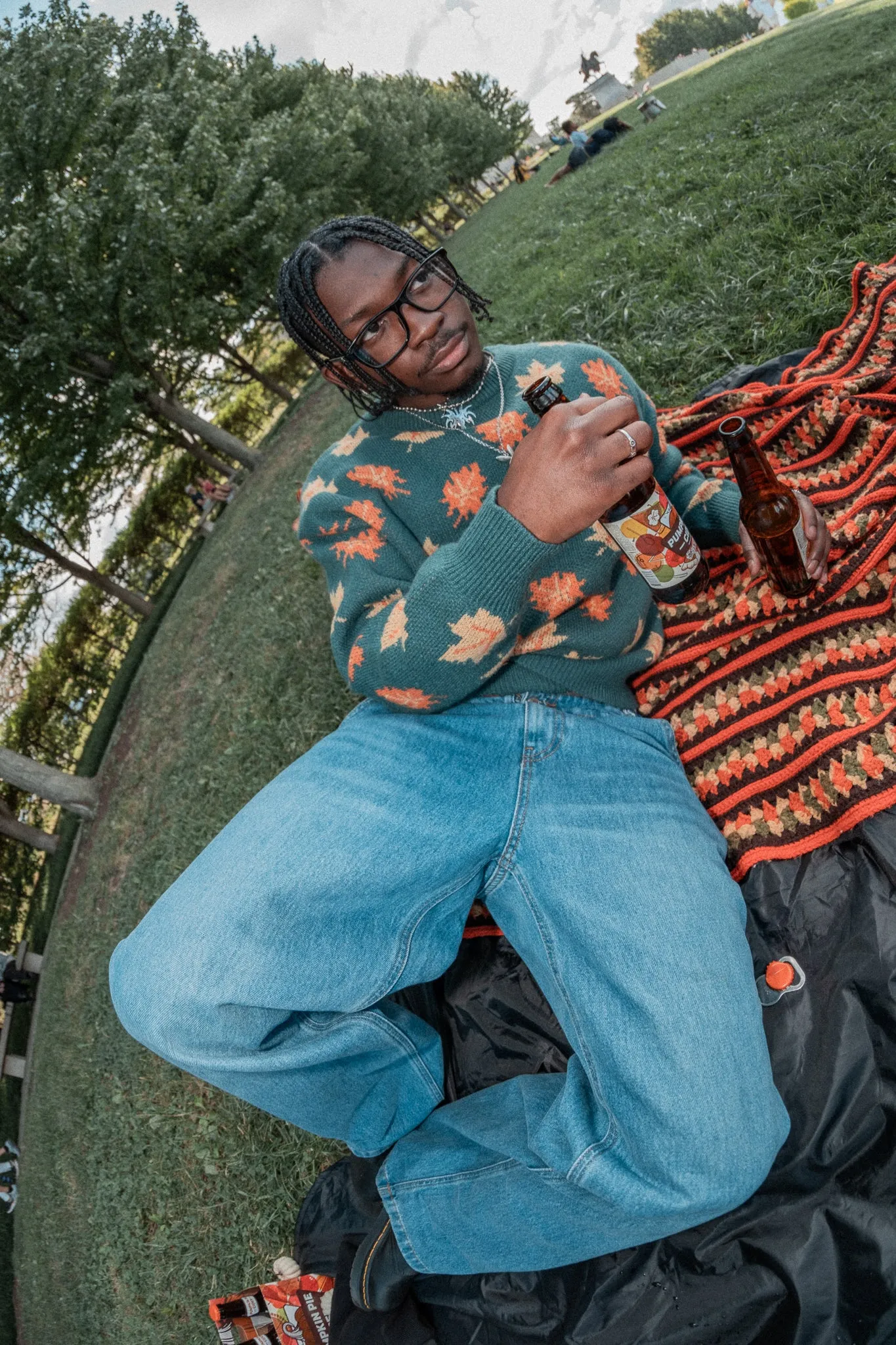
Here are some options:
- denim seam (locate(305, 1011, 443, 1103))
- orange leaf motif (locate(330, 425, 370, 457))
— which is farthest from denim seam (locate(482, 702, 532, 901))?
orange leaf motif (locate(330, 425, 370, 457))

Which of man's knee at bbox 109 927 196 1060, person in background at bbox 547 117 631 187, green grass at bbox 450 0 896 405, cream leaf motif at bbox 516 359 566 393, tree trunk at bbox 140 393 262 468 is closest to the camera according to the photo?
man's knee at bbox 109 927 196 1060

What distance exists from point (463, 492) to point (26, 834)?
9711mm

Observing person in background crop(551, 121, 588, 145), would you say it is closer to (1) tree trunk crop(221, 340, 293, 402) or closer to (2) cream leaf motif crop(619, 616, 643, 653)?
(1) tree trunk crop(221, 340, 293, 402)

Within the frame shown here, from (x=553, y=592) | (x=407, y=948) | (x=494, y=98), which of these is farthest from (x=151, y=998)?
(x=494, y=98)

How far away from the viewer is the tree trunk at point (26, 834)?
9.66 metres

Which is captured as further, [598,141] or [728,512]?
[598,141]

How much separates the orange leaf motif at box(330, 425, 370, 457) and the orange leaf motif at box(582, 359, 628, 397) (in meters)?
0.76

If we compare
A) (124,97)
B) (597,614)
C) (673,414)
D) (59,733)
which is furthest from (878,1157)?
(124,97)

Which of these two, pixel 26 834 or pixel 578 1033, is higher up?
pixel 26 834

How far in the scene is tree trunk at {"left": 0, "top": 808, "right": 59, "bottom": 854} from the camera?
9664 millimetres

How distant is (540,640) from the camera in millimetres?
2312

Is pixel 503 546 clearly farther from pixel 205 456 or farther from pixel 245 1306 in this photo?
pixel 205 456

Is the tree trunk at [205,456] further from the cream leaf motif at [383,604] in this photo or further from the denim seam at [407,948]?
the denim seam at [407,948]

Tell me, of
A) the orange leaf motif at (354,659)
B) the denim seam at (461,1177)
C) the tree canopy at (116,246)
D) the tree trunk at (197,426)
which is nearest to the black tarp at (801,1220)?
the denim seam at (461,1177)
